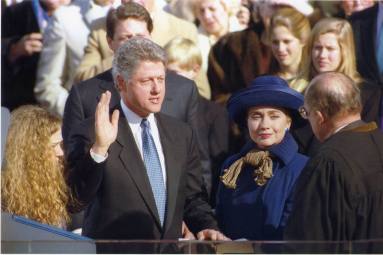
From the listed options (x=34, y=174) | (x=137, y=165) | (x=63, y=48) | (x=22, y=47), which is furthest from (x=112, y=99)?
(x=22, y=47)

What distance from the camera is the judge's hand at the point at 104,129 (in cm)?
642

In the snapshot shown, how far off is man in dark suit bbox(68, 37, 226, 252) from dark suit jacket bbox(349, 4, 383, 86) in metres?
1.42

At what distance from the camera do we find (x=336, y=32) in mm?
7641

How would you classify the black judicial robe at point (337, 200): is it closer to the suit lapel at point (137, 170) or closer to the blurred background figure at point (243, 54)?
the suit lapel at point (137, 170)

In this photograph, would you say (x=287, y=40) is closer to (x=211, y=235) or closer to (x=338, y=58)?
(x=338, y=58)

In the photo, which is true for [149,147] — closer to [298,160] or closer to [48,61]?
[298,160]

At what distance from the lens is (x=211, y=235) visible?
6520mm

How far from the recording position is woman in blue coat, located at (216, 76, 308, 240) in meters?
6.59

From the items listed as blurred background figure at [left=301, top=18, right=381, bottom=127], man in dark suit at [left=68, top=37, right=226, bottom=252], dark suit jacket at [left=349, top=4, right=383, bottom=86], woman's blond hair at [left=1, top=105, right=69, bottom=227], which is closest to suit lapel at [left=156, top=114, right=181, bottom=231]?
man in dark suit at [left=68, top=37, right=226, bottom=252]

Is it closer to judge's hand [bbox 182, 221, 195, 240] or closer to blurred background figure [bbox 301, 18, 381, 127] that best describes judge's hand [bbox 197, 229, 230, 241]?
judge's hand [bbox 182, 221, 195, 240]

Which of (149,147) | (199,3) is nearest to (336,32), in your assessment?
(199,3)

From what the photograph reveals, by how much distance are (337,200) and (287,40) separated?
79.6 inches

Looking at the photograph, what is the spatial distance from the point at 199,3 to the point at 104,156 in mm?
1995

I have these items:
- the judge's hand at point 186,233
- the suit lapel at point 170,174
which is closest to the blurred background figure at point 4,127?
the suit lapel at point 170,174
